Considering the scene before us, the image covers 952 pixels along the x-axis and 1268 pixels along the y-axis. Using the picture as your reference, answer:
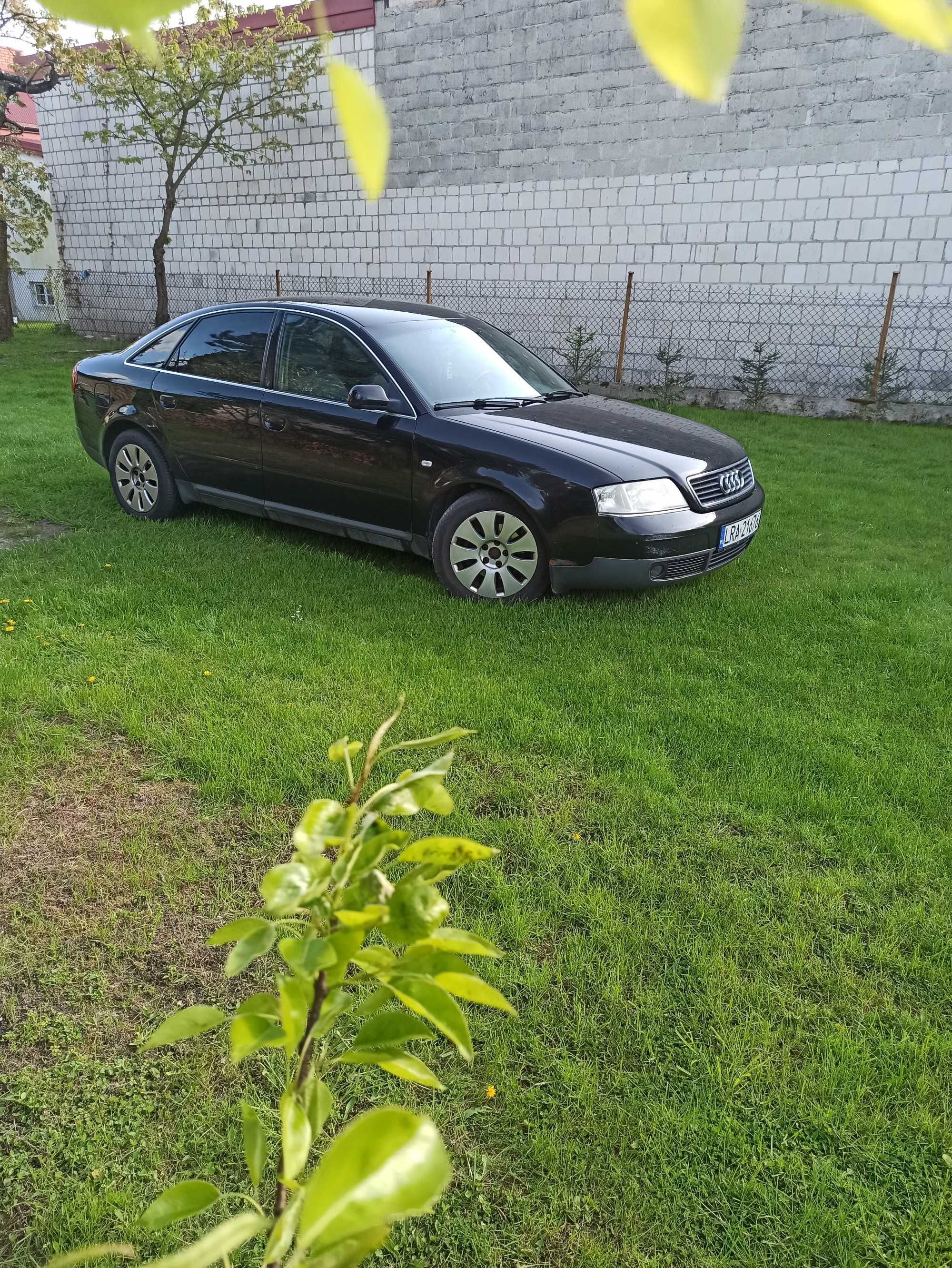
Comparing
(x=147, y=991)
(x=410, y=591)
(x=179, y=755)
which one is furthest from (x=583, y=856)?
(x=410, y=591)

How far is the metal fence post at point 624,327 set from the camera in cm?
1362

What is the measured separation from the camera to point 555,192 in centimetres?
1458

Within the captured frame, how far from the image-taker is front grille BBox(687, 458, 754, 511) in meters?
4.87

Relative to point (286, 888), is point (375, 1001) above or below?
below

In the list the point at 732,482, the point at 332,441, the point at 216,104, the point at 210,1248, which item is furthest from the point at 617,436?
the point at 216,104

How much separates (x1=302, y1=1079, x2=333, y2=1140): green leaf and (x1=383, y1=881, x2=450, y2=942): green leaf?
188mm

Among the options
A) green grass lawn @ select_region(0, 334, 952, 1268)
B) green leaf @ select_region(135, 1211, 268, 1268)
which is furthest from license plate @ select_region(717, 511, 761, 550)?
green leaf @ select_region(135, 1211, 268, 1268)

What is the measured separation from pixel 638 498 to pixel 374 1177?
4.36 metres

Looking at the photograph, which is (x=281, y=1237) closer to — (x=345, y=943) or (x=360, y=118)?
(x=345, y=943)

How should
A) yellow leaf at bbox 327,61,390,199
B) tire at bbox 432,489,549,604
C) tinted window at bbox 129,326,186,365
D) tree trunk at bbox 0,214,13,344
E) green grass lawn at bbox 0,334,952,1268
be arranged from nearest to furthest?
yellow leaf at bbox 327,61,390,199 < green grass lawn at bbox 0,334,952,1268 < tire at bbox 432,489,549,604 < tinted window at bbox 129,326,186,365 < tree trunk at bbox 0,214,13,344

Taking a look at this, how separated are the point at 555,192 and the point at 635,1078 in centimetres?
1494

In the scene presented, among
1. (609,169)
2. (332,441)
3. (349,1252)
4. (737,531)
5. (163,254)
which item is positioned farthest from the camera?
(163,254)

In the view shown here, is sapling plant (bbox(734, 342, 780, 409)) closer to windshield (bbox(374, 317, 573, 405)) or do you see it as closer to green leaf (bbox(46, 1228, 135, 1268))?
windshield (bbox(374, 317, 573, 405))

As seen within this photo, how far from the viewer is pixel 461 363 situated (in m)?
5.54
